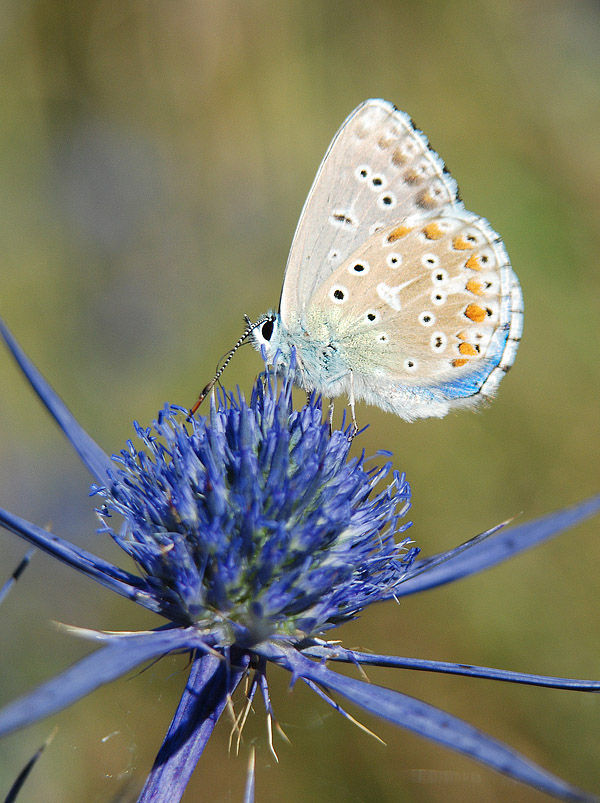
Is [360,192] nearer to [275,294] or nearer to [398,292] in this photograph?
[398,292]

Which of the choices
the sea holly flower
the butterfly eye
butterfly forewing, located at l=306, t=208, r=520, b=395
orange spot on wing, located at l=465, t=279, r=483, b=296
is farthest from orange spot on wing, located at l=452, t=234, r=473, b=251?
the sea holly flower

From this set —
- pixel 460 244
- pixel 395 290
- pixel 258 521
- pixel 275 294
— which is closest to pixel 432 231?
pixel 460 244

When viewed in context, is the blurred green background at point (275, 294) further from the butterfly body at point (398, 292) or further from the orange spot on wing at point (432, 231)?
the orange spot on wing at point (432, 231)

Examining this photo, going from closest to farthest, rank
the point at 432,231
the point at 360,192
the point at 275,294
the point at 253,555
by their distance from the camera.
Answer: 1. the point at 253,555
2. the point at 360,192
3. the point at 432,231
4. the point at 275,294

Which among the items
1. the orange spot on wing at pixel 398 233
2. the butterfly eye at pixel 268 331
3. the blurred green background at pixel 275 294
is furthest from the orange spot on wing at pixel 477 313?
the blurred green background at pixel 275 294

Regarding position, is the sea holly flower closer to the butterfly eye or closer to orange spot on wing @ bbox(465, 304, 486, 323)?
the butterfly eye

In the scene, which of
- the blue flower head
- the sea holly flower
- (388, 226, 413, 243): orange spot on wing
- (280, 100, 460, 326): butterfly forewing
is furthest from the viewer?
(388, 226, 413, 243): orange spot on wing
